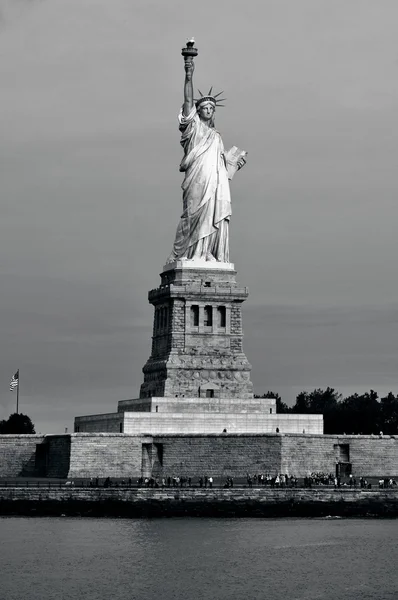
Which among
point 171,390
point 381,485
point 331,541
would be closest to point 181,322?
point 171,390

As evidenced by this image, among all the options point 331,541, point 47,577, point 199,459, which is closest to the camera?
point 47,577

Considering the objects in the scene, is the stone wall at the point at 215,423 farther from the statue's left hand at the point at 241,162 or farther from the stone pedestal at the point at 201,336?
the statue's left hand at the point at 241,162

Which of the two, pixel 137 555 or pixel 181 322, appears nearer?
pixel 137 555

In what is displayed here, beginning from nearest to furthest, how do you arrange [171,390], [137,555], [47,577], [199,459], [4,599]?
[4,599], [47,577], [137,555], [199,459], [171,390]

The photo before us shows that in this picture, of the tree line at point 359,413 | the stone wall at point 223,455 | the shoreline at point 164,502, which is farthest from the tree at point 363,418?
the shoreline at point 164,502

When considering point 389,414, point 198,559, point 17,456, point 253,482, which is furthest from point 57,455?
point 389,414

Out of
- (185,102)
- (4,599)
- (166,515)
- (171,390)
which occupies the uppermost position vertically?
(185,102)

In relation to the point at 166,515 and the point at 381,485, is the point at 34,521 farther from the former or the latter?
the point at 381,485

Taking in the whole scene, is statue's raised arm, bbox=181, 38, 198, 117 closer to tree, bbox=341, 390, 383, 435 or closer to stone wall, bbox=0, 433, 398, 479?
stone wall, bbox=0, 433, 398, 479
